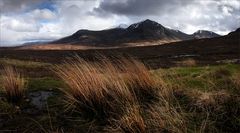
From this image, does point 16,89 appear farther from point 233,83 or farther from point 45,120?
point 233,83

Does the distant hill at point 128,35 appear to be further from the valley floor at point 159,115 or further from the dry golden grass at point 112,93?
the dry golden grass at point 112,93

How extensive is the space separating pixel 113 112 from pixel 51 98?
281 cm

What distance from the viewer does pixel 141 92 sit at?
7719 mm

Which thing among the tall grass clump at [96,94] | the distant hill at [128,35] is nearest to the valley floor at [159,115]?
the tall grass clump at [96,94]

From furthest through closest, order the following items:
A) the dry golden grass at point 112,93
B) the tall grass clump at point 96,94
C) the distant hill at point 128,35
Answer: the distant hill at point 128,35, the tall grass clump at point 96,94, the dry golden grass at point 112,93

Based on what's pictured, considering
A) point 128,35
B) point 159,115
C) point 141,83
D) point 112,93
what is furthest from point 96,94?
point 128,35

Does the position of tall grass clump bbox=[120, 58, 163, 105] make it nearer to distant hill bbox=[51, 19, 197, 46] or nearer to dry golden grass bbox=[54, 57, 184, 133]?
dry golden grass bbox=[54, 57, 184, 133]

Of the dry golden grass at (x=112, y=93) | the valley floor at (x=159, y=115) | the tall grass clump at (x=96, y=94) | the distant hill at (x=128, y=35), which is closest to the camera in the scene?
the valley floor at (x=159, y=115)

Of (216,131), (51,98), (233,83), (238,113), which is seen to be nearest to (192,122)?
(216,131)

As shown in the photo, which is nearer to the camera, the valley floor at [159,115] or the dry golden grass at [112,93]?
the valley floor at [159,115]

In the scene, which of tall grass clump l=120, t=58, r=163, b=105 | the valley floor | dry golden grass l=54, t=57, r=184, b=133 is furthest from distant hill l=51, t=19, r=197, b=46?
dry golden grass l=54, t=57, r=184, b=133

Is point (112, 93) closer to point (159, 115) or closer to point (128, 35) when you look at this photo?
point (159, 115)

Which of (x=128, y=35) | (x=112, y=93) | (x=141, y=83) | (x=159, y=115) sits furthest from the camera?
(x=128, y=35)

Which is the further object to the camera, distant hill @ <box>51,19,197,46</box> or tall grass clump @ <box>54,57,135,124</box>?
distant hill @ <box>51,19,197,46</box>
